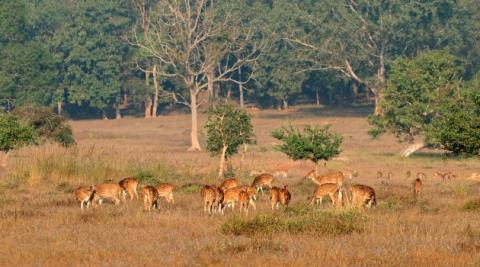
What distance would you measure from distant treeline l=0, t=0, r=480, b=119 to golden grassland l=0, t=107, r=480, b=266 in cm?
5043

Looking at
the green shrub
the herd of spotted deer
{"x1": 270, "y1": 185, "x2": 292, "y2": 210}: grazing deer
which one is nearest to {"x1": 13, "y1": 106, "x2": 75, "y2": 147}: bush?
the herd of spotted deer

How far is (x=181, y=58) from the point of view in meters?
67.8

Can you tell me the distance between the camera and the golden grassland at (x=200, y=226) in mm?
14539

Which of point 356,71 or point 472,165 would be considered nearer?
point 472,165

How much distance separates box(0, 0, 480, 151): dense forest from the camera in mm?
87438

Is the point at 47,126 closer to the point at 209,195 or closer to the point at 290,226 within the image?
the point at 209,195

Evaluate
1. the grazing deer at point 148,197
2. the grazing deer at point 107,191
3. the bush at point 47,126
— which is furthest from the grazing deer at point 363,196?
the bush at point 47,126

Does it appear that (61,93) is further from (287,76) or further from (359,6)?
(359,6)

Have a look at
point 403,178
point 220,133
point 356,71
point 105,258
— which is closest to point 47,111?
point 220,133

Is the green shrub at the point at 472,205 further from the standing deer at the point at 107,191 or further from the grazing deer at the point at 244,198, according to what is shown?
the standing deer at the point at 107,191

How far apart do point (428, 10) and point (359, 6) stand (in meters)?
7.97

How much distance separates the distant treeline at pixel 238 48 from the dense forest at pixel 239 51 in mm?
127

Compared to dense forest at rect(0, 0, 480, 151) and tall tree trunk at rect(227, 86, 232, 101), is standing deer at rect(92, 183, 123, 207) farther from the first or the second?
tall tree trunk at rect(227, 86, 232, 101)

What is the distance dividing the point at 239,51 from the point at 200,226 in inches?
2750
